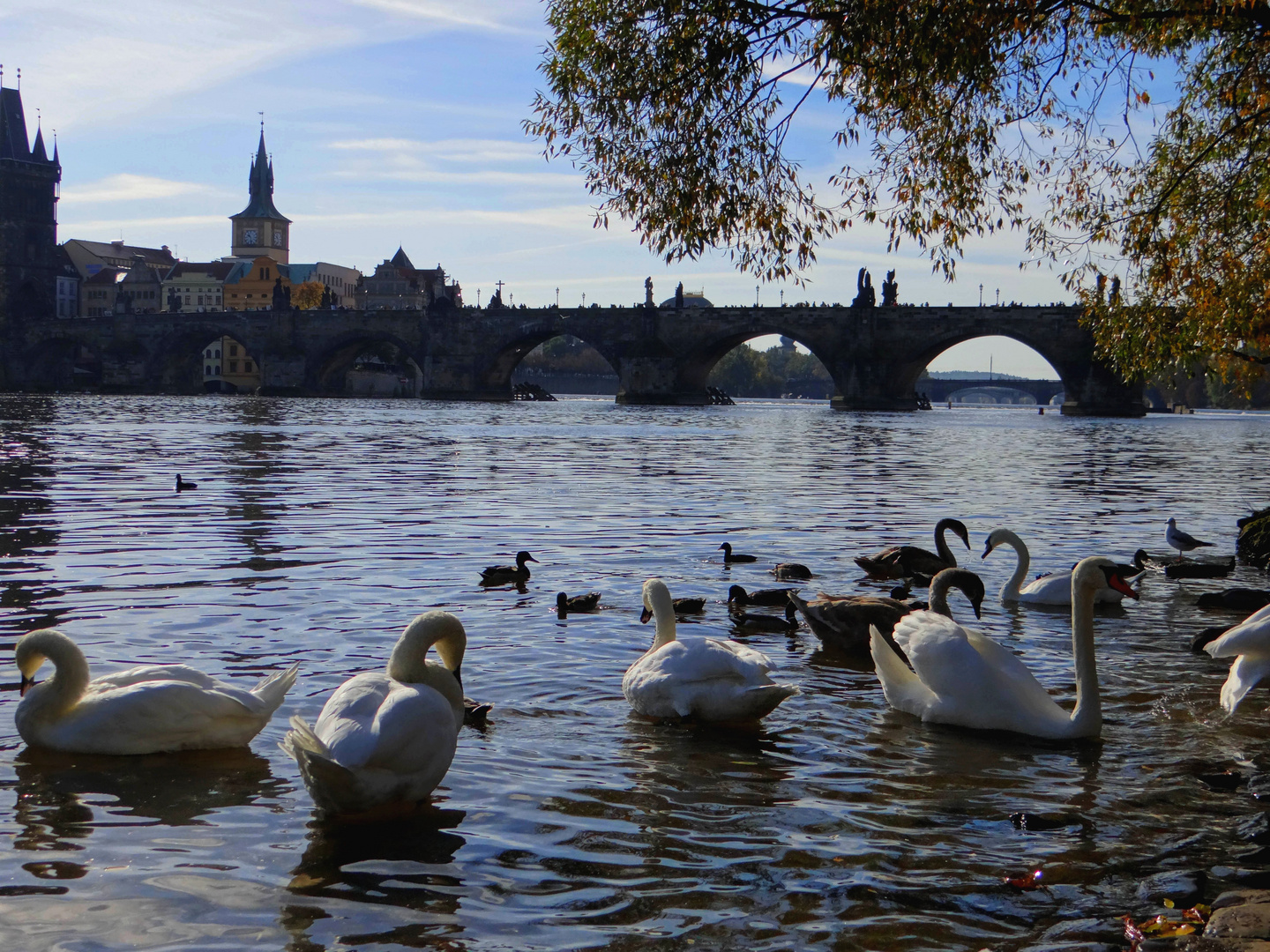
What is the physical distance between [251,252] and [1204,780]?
153 meters

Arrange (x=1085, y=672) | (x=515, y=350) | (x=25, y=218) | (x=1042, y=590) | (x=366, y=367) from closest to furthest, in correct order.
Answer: (x=1085, y=672), (x=1042, y=590), (x=515, y=350), (x=25, y=218), (x=366, y=367)

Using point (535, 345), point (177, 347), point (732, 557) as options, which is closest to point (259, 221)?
point (177, 347)

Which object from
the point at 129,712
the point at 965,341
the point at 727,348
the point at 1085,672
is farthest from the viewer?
the point at 727,348

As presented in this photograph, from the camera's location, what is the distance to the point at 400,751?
4375 mm

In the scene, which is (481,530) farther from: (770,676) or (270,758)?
(270,758)

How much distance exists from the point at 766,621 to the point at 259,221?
150 m

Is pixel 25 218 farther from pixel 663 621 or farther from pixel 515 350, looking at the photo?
pixel 663 621

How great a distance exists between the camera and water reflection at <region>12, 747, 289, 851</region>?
446 cm

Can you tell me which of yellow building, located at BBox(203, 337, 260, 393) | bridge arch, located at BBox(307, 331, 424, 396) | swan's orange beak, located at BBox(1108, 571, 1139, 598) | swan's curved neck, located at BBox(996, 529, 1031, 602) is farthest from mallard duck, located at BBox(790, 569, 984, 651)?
yellow building, located at BBox(203, 337, 260, 393)

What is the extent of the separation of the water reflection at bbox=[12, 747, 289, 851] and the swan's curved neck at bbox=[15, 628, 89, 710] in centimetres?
21

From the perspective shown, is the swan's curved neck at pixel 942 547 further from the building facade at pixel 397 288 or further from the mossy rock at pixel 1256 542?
the building facade at pixel 397 288

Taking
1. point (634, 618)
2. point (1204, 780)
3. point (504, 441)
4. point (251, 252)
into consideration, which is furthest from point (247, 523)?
point (251, 252)

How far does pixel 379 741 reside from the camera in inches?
170

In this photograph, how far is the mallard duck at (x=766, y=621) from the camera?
340 inches
